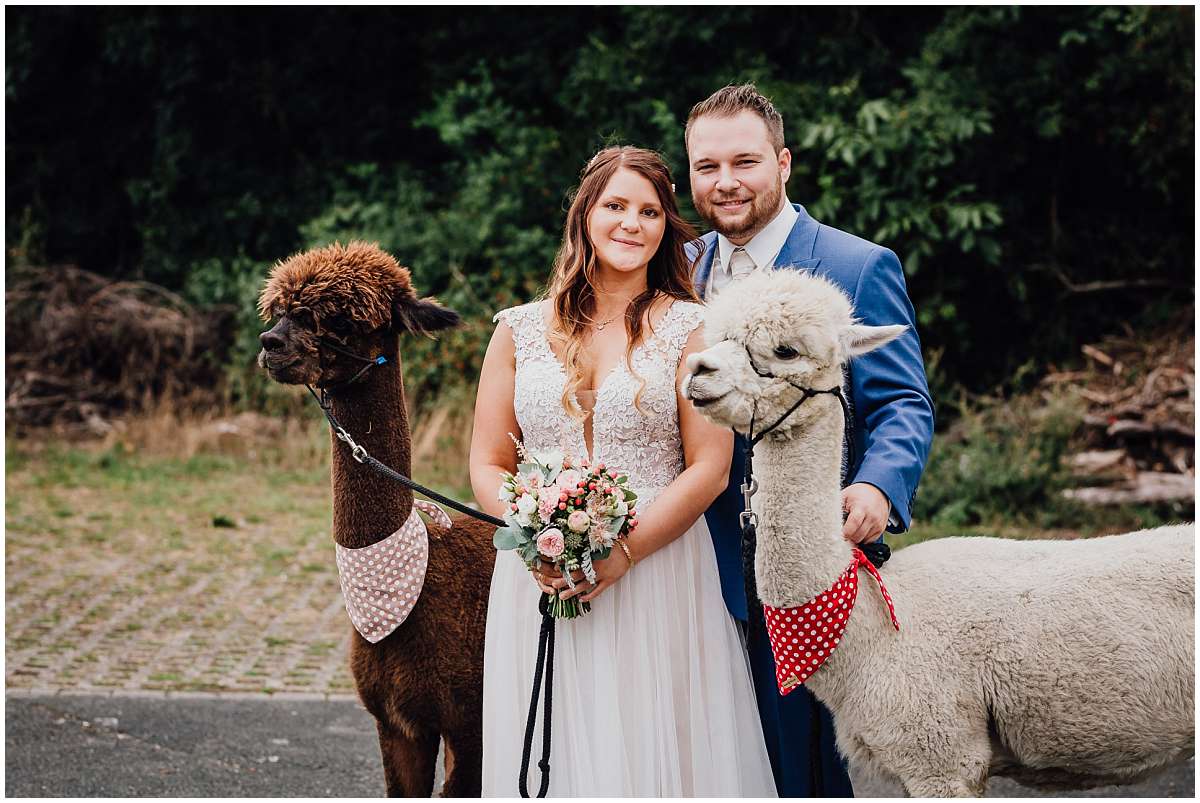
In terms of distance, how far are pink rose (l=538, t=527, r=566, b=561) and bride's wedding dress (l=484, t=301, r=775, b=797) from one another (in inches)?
15.1

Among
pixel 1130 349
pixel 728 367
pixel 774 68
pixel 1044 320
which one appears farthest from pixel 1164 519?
pixel 728 367

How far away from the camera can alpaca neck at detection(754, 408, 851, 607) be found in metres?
2.74

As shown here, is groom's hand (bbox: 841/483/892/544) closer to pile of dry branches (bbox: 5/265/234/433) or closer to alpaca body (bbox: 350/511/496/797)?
alpaca body (bbox: 350/511/496/797)

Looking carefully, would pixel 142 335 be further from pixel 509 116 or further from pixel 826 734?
pixel 826 734

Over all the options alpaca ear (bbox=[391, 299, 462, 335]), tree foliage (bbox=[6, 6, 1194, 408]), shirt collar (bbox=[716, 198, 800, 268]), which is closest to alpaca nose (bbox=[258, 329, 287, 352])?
alpaca ear (bbox=[391, 299, 462, 335])

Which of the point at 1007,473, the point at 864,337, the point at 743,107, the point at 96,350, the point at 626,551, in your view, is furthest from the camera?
the point at 96,350

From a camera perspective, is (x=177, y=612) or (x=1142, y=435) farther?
(x=1142, y=435)

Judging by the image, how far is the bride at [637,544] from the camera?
3100 mm

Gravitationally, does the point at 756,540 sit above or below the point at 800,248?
below

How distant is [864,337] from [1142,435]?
7517mm

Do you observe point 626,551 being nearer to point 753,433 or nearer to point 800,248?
point 753,433

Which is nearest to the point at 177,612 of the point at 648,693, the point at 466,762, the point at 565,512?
the point at 466,762

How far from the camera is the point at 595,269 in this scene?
→ 3270mm

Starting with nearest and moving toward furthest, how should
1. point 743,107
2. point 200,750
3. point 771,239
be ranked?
point 743,107 < point 771,239 < point 200,750
